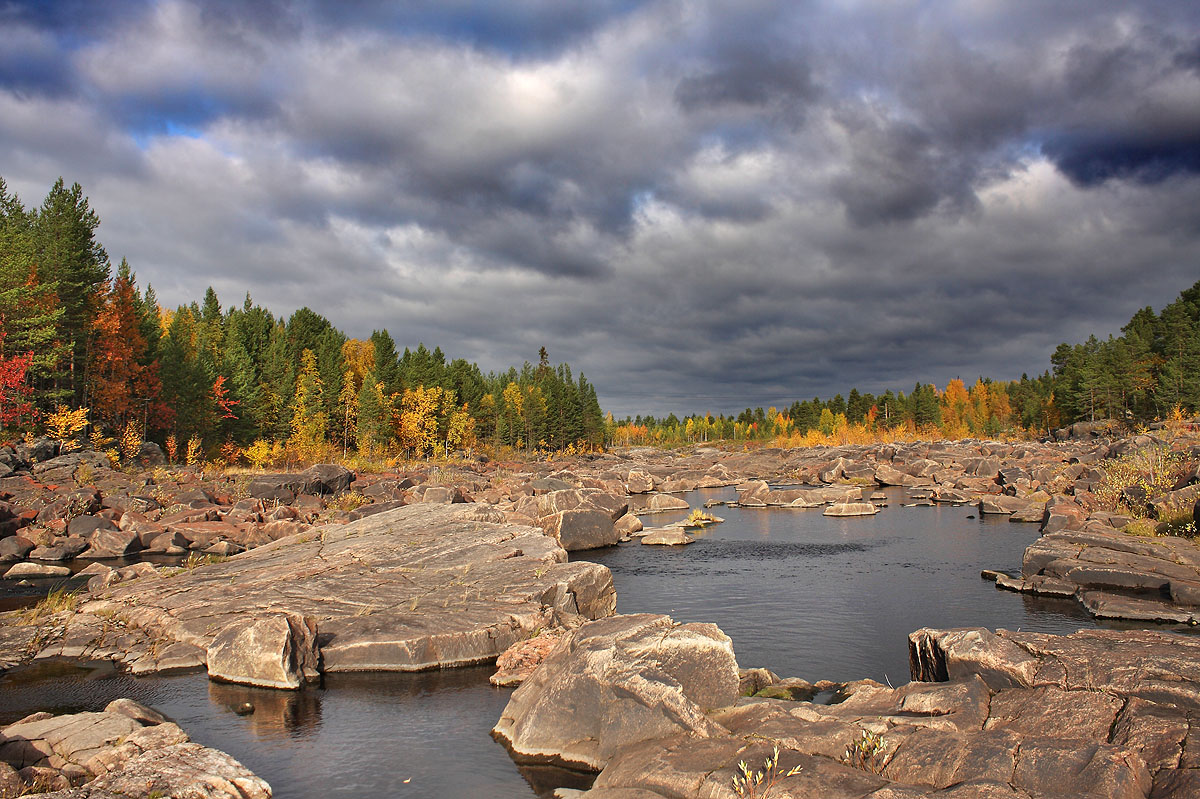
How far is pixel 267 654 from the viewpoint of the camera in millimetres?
17297

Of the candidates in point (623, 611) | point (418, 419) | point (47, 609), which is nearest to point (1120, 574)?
point (623, 611)

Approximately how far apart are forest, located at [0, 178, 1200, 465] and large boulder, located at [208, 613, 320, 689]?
158ft

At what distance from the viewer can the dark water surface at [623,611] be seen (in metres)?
13.0

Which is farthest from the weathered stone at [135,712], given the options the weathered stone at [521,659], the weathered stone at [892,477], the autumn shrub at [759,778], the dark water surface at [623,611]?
the weathered stone at [892,477]

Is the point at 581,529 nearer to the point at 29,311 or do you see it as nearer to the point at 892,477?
the point at 29,311

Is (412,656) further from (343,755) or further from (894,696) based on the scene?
(894,696)

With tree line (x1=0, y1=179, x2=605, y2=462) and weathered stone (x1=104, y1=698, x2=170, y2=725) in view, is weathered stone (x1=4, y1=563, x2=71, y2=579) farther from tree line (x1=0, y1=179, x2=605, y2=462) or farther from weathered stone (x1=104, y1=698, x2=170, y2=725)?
tree line (x1=0, y1=179, x2=605, y2=462)

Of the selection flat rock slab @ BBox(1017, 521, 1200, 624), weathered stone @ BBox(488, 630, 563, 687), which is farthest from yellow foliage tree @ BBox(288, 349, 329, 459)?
flat rock slab @ BBox(1017, 521, 1200, 624)

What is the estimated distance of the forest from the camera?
56.4 meters

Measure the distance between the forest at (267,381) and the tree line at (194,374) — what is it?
0.18m

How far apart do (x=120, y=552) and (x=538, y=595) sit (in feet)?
87.9

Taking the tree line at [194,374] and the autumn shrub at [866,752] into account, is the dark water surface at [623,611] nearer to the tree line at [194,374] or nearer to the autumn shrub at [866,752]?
the autumn shrub at [866,752]

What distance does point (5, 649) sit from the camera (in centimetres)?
1917

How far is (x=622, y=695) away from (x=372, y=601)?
12.1 metres
